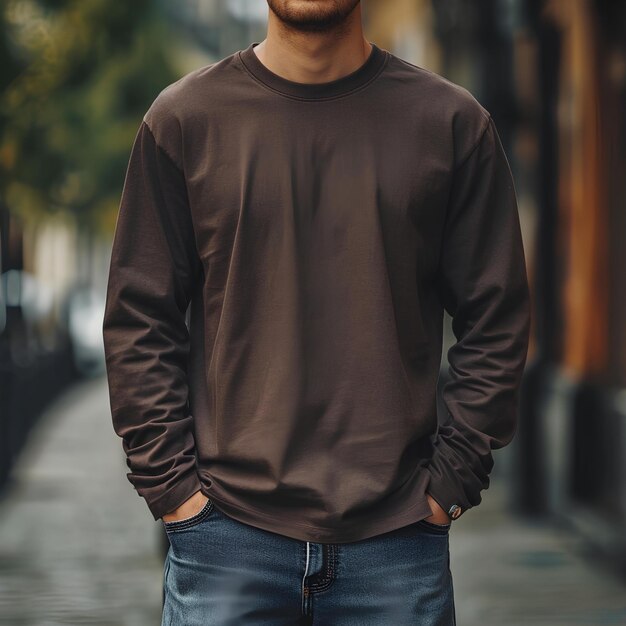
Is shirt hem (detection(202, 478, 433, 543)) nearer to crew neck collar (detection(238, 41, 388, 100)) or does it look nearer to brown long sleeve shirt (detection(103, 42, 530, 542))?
brown long sleeve shirt (detection(103, 42, 530, 542))

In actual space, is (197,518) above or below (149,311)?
below

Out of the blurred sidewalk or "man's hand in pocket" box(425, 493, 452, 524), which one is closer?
"man's hand in pocket" box(425, 493, 452, 524)

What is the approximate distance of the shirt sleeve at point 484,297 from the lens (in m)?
3.03

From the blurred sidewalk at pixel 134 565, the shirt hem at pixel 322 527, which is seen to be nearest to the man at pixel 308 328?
the shirt hem at pixel 322 527

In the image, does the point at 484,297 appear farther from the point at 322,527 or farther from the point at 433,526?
the point at 322,527

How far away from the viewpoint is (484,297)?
10.1ft

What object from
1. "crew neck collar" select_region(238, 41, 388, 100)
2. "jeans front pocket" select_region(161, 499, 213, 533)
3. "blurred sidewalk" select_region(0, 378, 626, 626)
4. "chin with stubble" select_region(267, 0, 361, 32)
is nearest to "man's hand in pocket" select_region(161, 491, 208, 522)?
"jeans front pocket" select_region(161, 499, 213, 533)

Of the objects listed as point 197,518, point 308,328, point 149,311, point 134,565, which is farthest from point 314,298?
point 134,565

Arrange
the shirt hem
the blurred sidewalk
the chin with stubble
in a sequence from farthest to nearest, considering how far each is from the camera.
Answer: the blurred sidewalk < the chin with stubble < the shirt hem

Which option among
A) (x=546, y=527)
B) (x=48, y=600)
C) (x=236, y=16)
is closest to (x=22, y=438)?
(x=546, y=527)

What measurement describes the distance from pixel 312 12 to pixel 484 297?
62cm

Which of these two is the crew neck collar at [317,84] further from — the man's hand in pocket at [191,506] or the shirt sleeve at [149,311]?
the man's hand in pocket at [191,506]

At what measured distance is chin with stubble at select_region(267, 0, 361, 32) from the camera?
9.63 feet

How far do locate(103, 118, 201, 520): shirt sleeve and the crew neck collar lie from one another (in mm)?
228
